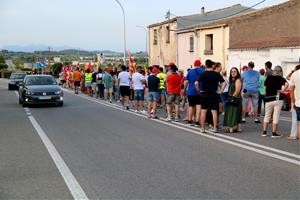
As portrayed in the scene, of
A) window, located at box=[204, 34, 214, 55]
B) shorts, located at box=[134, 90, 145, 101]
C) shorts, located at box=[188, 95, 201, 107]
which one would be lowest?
shorts, located at box=[134, 90, 145, 101]

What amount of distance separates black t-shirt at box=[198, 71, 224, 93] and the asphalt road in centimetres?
113

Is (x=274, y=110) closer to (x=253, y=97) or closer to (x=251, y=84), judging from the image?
(x=251, y=84)

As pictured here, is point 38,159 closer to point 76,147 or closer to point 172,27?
point 76,147

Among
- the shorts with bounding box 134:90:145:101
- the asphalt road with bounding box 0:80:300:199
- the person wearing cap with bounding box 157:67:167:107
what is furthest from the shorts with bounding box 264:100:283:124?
the person wearing cap with bounding box 157:67:167:107

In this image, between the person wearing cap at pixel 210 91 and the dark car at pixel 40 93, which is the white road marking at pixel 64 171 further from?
the dark car at pixel 40 93

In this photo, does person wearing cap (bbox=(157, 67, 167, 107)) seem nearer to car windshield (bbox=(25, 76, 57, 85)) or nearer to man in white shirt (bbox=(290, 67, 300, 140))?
car windshield (bbox=(25, 76, 57, 85))

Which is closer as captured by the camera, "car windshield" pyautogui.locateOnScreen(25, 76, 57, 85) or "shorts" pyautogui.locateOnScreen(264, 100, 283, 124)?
"shorts" pyautogui.locateOnScreen(264, 100, 283, 124)

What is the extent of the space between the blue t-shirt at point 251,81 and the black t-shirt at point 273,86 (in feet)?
9.85

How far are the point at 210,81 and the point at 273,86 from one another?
1.50 m

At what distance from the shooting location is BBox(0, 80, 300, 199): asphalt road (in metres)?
6.29

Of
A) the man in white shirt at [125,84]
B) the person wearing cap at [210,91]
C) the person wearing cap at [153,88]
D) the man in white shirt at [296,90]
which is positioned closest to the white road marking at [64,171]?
the person wearing cap at [210,91]

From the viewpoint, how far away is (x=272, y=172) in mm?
7266

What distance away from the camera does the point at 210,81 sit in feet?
38.4

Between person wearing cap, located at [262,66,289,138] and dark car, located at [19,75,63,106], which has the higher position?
person wearing cap, located at [262,66,289,138]
